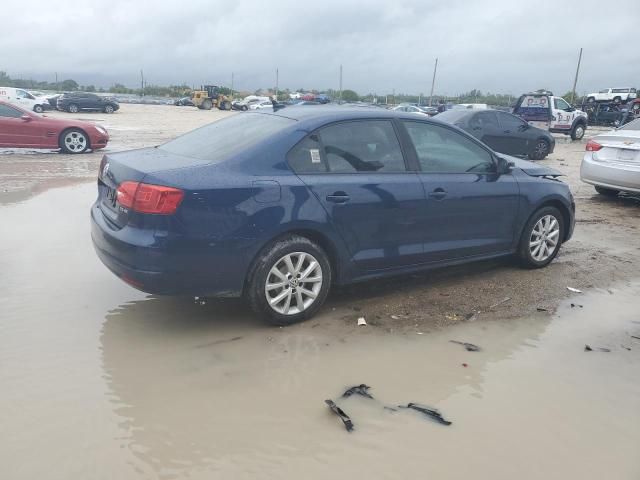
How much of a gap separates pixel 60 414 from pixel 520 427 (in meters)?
2.51

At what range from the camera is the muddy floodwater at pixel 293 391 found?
2807mm

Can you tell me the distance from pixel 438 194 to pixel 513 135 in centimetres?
1123

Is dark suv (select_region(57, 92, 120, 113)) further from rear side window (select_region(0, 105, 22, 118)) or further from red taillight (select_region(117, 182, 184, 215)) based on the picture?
red taillight (select_region(117, 182, 184, 215))

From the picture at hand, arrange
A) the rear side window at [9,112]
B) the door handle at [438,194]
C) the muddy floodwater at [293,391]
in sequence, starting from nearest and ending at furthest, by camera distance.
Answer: the muddy floodwater at [293,391], the door handle at [438,194], the rear side window at [9,112]

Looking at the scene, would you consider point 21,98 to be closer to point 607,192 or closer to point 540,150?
point 540,150

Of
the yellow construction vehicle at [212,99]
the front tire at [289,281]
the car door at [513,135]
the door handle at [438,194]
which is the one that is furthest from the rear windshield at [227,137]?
the yellow construction vehicle at [212,99]

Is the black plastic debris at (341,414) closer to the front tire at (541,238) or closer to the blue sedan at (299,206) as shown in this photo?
the blue sedan at (299,206)

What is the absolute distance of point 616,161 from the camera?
9.06 m

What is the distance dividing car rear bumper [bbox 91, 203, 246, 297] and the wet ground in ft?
1.37

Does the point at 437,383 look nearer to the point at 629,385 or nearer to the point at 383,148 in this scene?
the point at 629,385

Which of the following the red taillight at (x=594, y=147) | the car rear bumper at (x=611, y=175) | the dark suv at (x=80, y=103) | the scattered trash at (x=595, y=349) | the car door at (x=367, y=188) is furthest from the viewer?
the dark suv at (x=80, y=103)

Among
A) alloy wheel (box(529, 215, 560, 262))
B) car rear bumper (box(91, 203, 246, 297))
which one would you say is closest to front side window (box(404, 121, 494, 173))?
alloy wheel (box(529, 215, 560, 262))

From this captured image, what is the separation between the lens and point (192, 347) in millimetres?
3930

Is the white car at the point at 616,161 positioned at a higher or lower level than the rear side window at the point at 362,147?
lower
